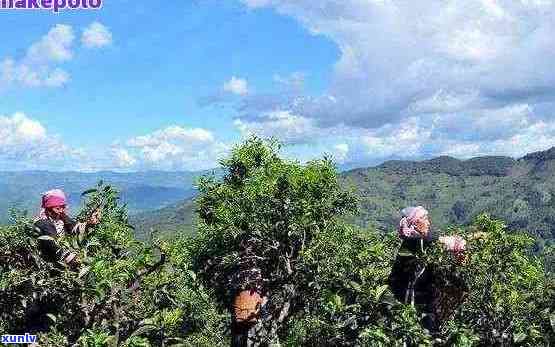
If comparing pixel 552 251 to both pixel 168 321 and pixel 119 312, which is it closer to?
pixel 168 321

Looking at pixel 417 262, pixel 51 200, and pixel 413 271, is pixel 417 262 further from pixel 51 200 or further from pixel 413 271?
pixel 51 200

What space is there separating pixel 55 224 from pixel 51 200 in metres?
0.63

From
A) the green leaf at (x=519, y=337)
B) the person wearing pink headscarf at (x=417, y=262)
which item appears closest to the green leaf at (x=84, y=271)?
the person wearing pink headscarf at (x=417, y=262)

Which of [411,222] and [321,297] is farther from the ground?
[411,222]

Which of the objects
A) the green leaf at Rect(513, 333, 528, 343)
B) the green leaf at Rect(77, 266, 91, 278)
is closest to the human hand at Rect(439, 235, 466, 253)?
the green leaf at Rect(513, 333, 528, 343)

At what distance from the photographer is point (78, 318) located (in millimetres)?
10961

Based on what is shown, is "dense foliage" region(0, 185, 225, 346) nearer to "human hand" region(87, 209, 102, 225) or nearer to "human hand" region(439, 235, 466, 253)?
"human hand" region(87, 209, 102, 225)

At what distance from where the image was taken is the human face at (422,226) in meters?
13.2

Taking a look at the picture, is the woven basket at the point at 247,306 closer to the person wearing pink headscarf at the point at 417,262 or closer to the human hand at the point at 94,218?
the person wearing pink headscarf at the point at 417,262

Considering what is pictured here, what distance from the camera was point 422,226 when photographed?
13281 mm

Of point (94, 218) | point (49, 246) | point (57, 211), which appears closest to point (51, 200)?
point (57, 211)

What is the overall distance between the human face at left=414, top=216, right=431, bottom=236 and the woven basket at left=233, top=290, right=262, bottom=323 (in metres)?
9.52

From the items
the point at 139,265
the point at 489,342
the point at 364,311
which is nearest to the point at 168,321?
the point at 139,265

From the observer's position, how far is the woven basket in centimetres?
2114
